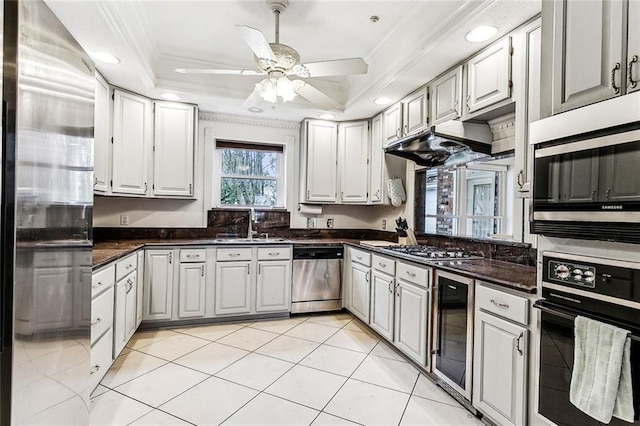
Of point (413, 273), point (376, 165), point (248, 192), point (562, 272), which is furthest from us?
point (248, 192)

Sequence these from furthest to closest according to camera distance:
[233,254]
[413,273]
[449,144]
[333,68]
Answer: [233,254], [449,144], [413,273], [333,68]

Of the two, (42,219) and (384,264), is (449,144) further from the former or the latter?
(42,219)

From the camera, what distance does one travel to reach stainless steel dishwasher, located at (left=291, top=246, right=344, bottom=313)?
12.4 ft

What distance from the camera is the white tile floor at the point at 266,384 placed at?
1.96 metres

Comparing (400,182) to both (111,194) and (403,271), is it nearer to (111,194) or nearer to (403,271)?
(403,271)

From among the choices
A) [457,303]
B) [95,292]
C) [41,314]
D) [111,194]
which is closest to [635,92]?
[457,303]

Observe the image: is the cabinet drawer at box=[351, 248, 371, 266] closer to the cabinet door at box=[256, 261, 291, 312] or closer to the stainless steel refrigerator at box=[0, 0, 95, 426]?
the cabinet door at box=[256, 261, 291, 312]

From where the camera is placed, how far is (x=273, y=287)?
3.71m

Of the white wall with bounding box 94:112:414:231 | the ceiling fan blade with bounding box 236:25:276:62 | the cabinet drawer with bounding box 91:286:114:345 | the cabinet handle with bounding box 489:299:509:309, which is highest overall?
the ceiling fan blade with bounding box 236:25:276:62

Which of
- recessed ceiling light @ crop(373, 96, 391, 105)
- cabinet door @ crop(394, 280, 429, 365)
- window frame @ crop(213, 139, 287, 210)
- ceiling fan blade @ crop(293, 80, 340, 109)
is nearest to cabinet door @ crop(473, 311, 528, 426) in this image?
cabinet door @ crop(394, 280, 429, 365)

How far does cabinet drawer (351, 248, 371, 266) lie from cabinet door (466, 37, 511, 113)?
1.65 meters

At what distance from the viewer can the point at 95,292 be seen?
201 centimetres

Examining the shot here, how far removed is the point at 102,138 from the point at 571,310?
3.62 metres

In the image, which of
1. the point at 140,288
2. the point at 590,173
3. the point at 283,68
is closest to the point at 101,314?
the point at 140,288
